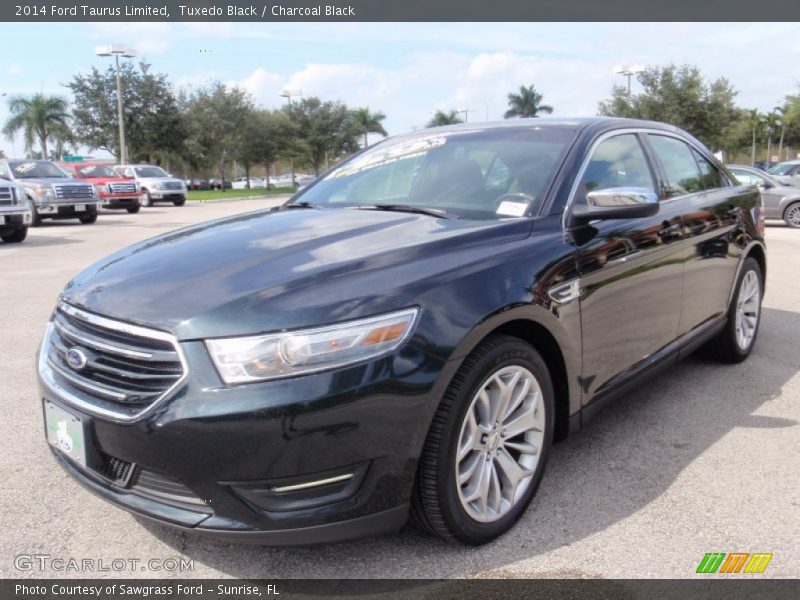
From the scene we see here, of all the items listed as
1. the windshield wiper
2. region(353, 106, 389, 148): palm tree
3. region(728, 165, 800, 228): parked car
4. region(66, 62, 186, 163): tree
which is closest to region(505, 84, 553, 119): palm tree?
region(353, 106, 389, 148): palm tree

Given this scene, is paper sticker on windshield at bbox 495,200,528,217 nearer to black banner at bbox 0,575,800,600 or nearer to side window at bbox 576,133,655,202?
side window at bbox 576,133,655,202

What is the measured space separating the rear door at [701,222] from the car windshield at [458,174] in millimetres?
983

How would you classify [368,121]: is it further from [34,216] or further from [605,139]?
[605,139]

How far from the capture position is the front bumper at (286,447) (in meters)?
2.04

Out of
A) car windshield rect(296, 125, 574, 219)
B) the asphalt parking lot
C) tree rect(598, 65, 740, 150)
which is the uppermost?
tree rect(598, 65, 740, 150)

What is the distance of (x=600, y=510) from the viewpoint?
9.33 ft

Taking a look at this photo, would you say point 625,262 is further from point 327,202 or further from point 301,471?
point 301,471

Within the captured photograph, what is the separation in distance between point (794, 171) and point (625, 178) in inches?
650

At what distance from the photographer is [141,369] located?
2.21 meters

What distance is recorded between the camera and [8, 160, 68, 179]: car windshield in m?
16.9

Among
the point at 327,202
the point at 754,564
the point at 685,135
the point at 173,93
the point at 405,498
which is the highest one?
the point at 173,93

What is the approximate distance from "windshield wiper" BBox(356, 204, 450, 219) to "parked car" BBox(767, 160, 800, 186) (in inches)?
631

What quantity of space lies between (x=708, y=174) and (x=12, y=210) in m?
12.1

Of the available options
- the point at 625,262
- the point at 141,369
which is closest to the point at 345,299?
the point at 141,369
